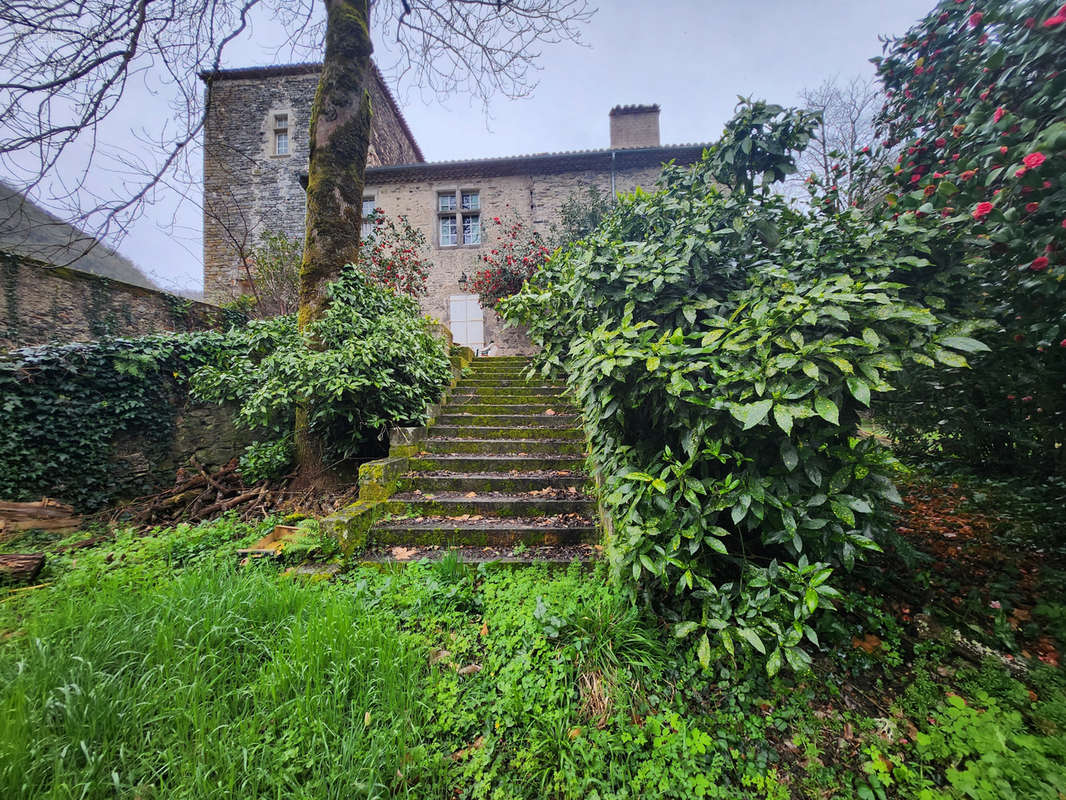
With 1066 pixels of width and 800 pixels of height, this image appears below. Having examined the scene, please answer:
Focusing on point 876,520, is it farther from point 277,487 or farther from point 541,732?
point 277,487

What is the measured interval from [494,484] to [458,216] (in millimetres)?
9557

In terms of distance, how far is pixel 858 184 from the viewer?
2646 mm

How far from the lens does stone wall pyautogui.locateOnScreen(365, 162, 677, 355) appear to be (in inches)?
408

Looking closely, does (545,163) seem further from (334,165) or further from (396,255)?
(334,165)

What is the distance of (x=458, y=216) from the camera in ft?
34.7

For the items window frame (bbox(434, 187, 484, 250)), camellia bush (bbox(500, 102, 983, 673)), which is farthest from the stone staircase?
window frame (bbox(434, 187, 484, 250))

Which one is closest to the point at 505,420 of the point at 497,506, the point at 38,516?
the point at 497,506

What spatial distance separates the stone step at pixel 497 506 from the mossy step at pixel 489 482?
125 mm

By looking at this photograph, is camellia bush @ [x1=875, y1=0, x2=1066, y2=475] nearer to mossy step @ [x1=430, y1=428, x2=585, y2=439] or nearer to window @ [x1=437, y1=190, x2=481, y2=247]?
mossy step @ [x1=430, y1=428, x2=585, y2=439]

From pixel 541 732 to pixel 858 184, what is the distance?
12.7 ft

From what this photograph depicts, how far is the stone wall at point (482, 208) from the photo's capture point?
1038 cm

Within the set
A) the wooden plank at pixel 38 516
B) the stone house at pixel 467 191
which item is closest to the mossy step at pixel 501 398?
the wooden plank at pixel 38 516

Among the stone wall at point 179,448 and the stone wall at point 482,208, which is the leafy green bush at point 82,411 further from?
the stone wall at point 482,208

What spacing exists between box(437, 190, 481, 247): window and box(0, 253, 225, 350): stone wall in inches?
243
